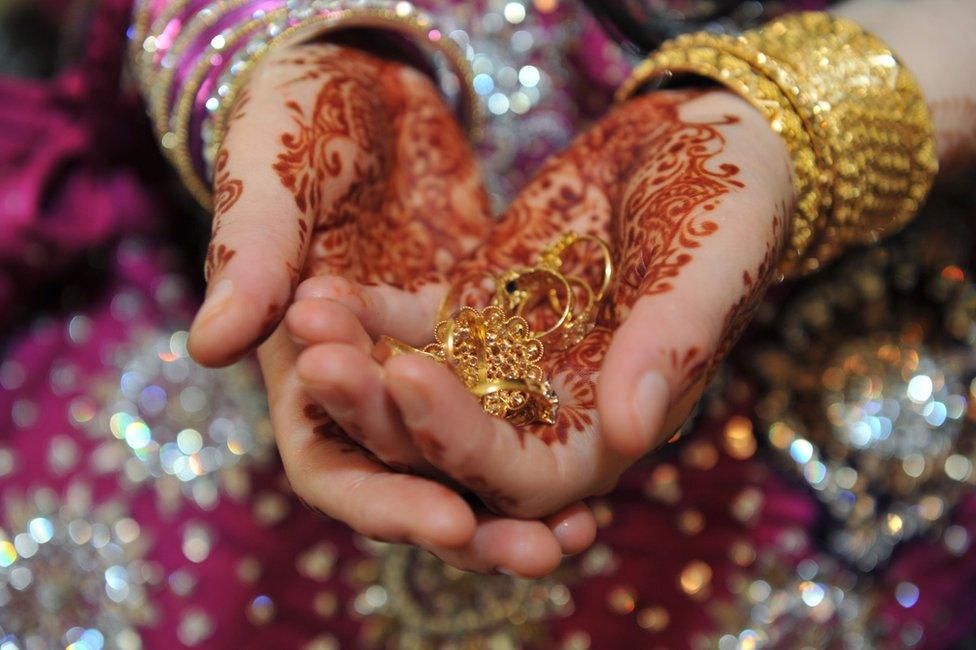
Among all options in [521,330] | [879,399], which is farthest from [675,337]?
[879,399]

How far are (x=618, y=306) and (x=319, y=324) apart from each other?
212 millimetres

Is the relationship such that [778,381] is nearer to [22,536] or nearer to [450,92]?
[450,92]

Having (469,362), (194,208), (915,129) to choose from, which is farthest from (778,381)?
(194,208)

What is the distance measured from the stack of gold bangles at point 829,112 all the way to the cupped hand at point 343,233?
205 millimetres

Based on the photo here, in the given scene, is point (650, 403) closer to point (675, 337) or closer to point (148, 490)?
point (675, 337)

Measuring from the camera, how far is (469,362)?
537 mm

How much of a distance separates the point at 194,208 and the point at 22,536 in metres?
0.38

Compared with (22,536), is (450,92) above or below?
above

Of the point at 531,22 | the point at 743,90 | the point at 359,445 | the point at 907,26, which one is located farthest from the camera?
the point at 531,22

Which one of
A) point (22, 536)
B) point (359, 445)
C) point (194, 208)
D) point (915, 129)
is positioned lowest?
point (22, 536)

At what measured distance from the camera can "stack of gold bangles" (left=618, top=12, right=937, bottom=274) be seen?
→ 0.62m

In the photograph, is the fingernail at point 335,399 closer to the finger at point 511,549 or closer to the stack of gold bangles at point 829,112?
the finger at point 511,549

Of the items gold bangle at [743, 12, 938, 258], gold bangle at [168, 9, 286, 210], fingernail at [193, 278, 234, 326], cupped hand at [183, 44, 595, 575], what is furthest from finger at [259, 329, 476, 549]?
gold bangle at [743, 12, 938, 258]

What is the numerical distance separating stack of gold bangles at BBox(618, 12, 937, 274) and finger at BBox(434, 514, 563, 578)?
306 millimetres
